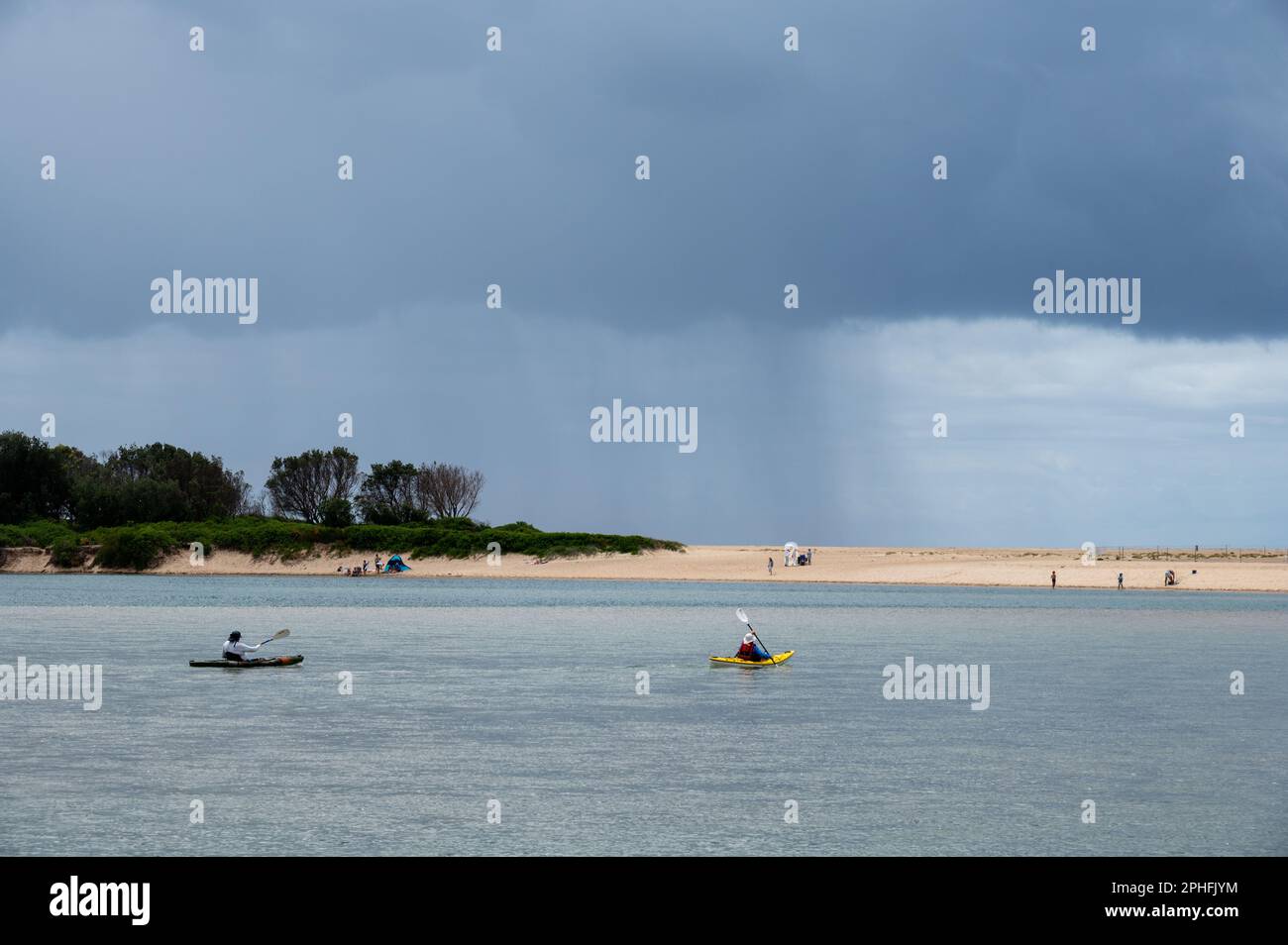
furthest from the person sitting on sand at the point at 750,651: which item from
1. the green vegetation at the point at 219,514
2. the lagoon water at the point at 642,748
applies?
the green vegetation at the point at 219,514

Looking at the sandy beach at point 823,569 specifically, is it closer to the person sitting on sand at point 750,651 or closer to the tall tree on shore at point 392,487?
the tall tree on shore at point 392,487

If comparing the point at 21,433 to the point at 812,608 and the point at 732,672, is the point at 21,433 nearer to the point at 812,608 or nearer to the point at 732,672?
the point at 812,608

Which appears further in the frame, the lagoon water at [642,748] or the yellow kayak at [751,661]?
the yellow kayak at [751,661]

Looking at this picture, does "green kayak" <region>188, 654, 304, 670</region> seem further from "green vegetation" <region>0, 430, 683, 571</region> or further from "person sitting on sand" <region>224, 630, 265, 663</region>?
"green vegetation" <region>0, 430, 683, 571</region>

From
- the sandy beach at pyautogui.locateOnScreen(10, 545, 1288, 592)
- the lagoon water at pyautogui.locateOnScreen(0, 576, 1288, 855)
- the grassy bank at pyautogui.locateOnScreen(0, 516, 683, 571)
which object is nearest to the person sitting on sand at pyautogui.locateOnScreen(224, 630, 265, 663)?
the lagoon water at pyautogui.locateOnScreen(0, 576, 1288, 855)

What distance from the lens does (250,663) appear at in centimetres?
4300

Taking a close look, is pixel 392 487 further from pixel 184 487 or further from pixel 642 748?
pixel 642 748

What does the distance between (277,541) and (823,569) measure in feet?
212

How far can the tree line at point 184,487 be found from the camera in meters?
157

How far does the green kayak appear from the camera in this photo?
140 feet

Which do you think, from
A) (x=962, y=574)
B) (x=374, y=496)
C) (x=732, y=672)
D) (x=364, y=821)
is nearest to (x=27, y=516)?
(x=374, y=496)

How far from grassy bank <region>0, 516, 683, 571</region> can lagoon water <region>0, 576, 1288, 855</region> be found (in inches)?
3602

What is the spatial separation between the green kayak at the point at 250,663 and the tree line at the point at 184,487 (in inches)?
4794

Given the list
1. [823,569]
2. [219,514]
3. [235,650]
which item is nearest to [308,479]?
[219,514]
